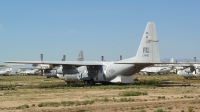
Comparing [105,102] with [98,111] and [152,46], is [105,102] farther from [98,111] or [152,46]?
[152,46]

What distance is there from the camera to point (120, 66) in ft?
124

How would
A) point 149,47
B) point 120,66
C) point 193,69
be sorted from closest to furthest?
point 149,47 → point 120,66 → point 193,69

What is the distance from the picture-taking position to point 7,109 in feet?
58.5

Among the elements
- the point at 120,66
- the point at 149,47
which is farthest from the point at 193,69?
the point at 120,66

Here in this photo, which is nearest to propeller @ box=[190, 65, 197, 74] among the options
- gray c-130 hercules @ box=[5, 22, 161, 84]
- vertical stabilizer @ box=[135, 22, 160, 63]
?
gray c-130 hercules @ box=[5, 22, 161, 84]

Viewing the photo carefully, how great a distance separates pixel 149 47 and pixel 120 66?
3.82m

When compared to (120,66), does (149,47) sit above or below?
above

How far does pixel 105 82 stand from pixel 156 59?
7213 millimetres

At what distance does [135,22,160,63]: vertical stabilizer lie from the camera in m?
36.7

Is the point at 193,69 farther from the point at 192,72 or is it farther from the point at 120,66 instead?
the point at 120,66

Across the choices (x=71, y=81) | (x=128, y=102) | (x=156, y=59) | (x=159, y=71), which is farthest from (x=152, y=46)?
(x=159, y=71)

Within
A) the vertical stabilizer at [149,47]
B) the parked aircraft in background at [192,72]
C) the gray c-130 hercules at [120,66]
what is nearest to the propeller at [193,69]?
→ the parked aircraft in background at [192,72]

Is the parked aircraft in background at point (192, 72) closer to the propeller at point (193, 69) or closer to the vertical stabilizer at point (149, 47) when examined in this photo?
the propeller at point (193, 69)

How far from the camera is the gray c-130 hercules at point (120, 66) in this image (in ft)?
121
